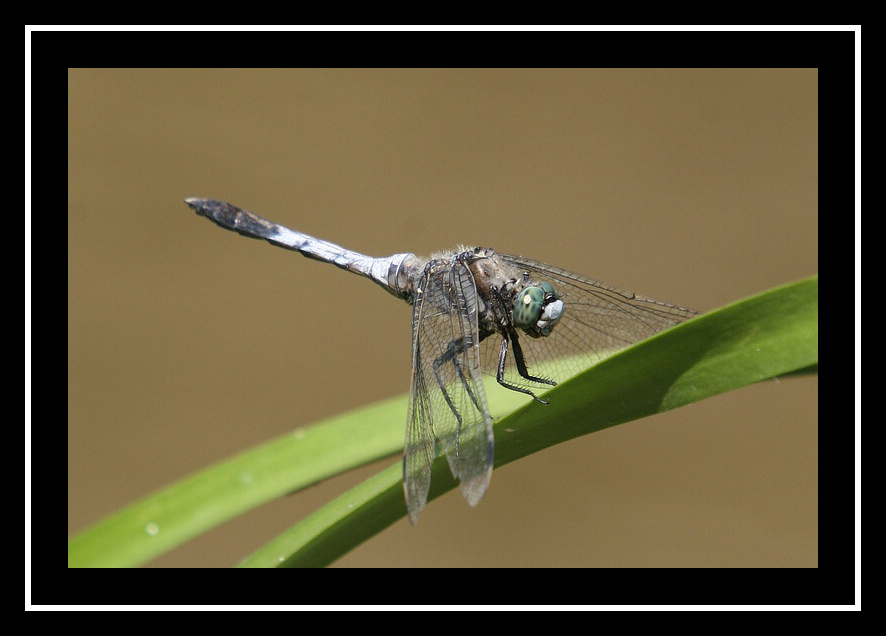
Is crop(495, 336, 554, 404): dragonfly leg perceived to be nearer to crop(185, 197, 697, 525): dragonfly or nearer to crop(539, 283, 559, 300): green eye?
crop(185, 197, 697, 525): dragonfly

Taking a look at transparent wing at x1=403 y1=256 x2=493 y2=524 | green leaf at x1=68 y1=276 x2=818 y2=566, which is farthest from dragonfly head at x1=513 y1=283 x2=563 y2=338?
green leaf at x1=68 y1=276 x2=818 y2=566

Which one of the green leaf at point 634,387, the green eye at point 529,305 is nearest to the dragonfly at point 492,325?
the green eye at point 529,305

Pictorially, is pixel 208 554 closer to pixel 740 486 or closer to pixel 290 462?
pixel 290 462

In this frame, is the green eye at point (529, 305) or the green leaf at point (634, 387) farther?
the green eye at point (529, 305)

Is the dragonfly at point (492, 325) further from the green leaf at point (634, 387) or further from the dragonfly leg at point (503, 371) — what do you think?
the green leaf at point (634, 387)

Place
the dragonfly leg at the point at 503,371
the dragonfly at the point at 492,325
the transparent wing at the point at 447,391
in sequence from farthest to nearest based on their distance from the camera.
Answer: the dragonfly leg at the point at 503,371 < the dragonfly at the point at 492,325 < the transparent wing at the point at 447,391

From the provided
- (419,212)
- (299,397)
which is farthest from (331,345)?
(419,212)

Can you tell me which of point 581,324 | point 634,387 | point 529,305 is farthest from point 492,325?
point 634,387

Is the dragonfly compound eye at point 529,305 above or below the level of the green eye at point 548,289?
→ below
